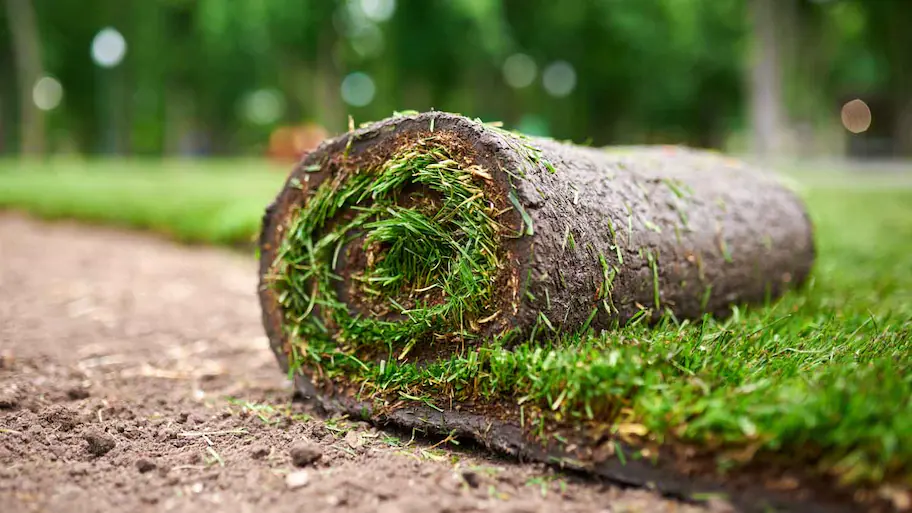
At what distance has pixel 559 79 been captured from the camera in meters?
27.8

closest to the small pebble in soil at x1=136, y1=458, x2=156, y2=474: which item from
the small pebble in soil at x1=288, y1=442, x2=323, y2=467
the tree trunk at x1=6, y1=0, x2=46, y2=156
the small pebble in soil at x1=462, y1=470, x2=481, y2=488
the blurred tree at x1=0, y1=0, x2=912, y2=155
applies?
the small pebble in soil at x1=288, y1=442, x2=323, y2=467

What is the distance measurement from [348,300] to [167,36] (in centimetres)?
2856

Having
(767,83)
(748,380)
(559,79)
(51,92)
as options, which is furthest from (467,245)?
(51,92)

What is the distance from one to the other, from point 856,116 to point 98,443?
32664mm

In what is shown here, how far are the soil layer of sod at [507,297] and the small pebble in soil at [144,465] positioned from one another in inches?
27.9

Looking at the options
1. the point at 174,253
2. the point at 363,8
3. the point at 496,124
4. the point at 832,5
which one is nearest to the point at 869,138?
the point at 832,5

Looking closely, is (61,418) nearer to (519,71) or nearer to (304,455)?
(304,455)

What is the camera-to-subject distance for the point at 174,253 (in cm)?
785

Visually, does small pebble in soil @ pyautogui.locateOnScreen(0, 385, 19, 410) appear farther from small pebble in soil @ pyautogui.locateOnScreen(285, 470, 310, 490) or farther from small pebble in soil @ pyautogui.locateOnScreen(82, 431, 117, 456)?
small pebble in soil @ pyautogui.locateOnScreen(285, 470, 310, 490)

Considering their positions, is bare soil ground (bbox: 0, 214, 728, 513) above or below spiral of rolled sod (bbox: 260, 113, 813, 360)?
below

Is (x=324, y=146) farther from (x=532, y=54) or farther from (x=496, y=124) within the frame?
(x=532, y=54)

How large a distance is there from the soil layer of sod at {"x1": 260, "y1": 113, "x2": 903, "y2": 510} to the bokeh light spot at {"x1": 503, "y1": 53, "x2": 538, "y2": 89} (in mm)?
22926

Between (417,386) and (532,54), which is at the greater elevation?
(532,54)

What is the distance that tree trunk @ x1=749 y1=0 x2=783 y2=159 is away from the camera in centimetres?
1427
